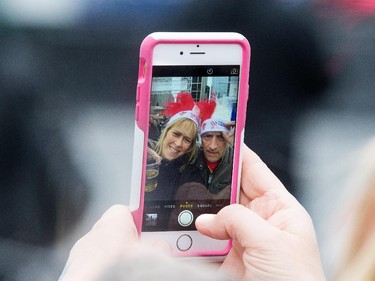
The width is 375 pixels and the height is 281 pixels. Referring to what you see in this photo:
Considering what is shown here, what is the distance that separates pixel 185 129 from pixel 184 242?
0.14 meters

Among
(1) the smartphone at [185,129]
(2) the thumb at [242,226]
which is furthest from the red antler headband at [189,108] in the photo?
(2) the thumb at [242,226]

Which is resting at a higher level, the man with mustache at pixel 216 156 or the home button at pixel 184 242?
the man with mustache at pixel 216 156

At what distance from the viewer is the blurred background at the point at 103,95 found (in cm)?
78

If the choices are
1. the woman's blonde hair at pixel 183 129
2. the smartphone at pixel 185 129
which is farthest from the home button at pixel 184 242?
the woman's blonde hair at pixel 183 129

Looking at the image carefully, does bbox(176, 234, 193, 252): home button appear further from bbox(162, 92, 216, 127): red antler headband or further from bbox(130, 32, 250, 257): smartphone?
bbox(162, 92, 216, 127): red antler headband

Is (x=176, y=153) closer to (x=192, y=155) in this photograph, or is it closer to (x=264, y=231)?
(x=192, y=155)

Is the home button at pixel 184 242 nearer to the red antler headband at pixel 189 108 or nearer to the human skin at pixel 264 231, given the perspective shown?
the human skin at pixel 264 231

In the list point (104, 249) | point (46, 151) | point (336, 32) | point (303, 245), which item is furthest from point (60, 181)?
point (336, 32)

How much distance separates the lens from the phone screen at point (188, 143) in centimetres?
74

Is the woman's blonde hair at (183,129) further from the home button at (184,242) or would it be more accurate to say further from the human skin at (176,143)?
the home button at (184,242)

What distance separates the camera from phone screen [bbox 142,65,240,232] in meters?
0.74

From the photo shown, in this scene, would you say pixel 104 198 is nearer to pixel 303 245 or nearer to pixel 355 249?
pixel 303 245

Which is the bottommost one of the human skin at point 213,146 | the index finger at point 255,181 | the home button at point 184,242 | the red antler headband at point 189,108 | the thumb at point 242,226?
the home button at point 184,242

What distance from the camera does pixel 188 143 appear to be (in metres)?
0.76
